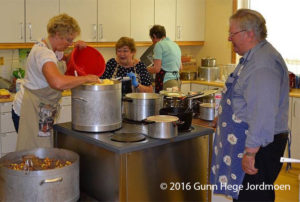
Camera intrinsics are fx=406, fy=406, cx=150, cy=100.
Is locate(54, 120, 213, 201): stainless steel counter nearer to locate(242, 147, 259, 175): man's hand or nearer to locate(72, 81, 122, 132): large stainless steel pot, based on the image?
locate(72, 81, 122, 132): large stainless steel pot

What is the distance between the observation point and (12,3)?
3955 mm

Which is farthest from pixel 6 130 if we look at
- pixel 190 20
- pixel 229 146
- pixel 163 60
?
pixel 190 20

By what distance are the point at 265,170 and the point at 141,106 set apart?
78cm

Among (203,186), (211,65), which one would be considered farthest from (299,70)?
(203,186)

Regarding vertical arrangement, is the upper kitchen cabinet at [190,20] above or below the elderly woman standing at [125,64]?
above

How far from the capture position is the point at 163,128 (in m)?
2.08

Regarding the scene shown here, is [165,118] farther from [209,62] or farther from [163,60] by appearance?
[209,62]

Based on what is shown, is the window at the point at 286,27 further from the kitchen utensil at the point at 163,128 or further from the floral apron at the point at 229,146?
the kitchen utensil at the point at 163,128

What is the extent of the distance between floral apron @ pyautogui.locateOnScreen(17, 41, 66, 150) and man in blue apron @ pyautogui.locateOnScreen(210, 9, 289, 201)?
1095 mm

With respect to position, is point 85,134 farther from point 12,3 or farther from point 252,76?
point 12,3

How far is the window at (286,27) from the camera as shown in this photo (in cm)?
470

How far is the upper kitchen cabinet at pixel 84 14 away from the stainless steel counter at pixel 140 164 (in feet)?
7.48

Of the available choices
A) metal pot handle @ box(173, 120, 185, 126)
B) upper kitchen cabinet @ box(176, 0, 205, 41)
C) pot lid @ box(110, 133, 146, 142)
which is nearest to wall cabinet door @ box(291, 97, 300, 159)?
upper kitchen cabinet @ box(176, 0, 205, 41)

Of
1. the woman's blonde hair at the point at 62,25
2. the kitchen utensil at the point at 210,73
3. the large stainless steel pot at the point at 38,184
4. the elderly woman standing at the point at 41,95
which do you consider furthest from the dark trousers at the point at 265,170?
the kitchen utensil at the point at 210,73
